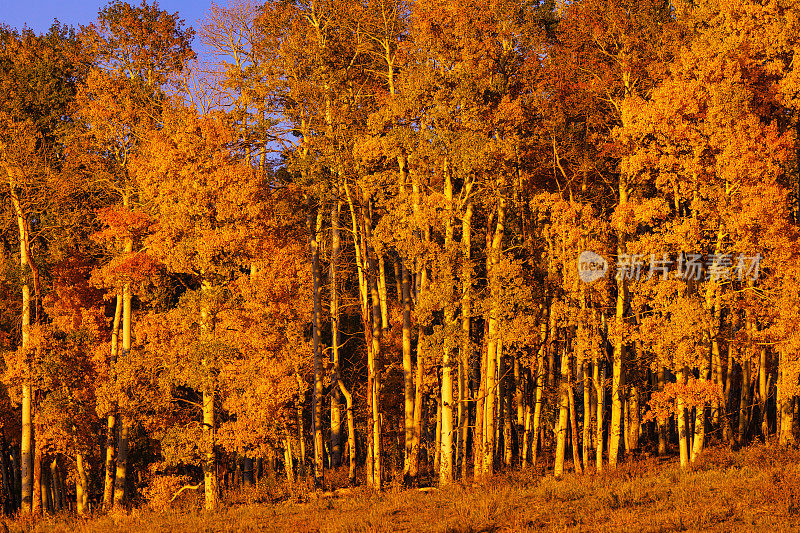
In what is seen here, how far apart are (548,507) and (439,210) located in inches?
365

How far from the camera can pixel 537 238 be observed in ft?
80.8

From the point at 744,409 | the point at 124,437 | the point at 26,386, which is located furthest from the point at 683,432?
the point at 26,386

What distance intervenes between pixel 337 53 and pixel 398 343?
1221cm

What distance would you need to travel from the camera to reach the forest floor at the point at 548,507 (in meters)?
15.0

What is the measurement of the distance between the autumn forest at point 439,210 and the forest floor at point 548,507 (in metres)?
1.50

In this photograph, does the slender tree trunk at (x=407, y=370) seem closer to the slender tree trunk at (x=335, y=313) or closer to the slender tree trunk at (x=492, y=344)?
the slender tree trunk at (x=492, y=344)

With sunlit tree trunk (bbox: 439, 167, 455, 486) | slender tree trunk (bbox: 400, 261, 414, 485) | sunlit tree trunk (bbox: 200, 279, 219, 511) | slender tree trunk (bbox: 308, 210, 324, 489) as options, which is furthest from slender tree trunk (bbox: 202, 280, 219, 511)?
sunlit tree trunk (bbox: 439, 167, 455, 486)

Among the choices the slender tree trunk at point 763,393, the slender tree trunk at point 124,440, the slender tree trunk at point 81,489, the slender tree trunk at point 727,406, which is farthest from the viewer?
the slender tree trunk at point 763,393

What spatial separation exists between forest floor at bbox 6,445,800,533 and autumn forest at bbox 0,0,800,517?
1.50 metres

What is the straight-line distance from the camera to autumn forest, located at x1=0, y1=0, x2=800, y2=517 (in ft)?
73.3

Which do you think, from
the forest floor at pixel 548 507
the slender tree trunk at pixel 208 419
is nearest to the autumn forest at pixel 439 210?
the slender tree trunk at pixel 208 419

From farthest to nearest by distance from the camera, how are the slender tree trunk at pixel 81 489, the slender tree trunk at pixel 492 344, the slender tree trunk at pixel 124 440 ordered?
the slender tree trunk at pixel 81 489
the slender tree trunk at pixel 124 440
the slender tree trunk at pixel 492 344

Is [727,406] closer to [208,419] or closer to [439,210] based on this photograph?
[439,210]

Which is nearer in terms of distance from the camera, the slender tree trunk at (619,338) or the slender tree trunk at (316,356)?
the slender tree trunk at (619,338)
